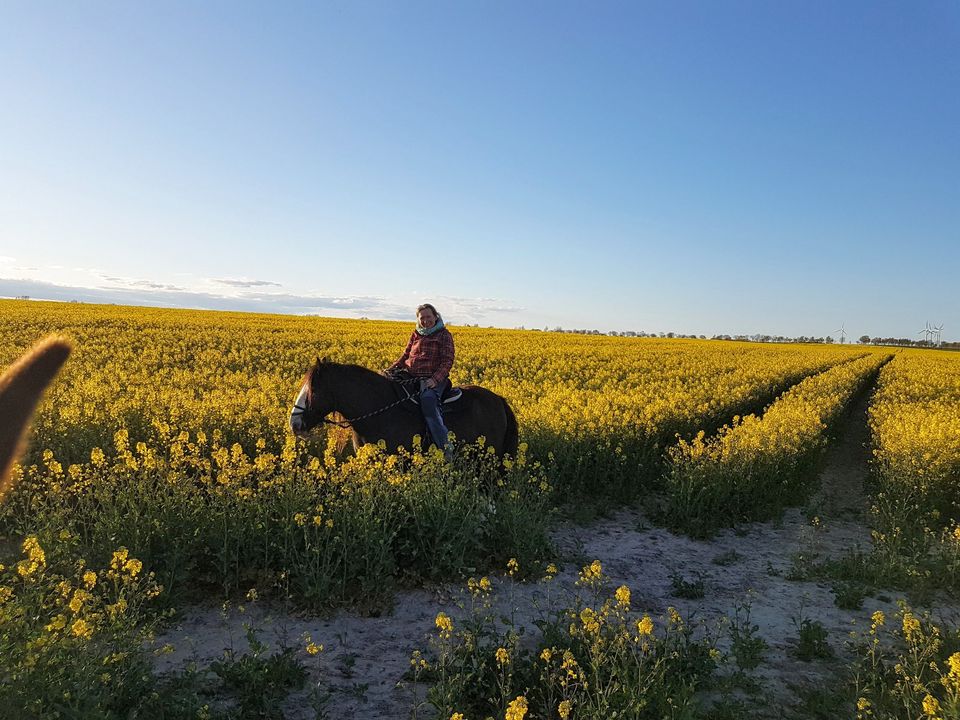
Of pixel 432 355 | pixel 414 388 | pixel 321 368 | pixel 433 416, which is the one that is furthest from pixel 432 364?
pixel 321 368

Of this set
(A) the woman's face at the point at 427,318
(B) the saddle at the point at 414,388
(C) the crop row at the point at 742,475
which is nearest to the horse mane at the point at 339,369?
(B) the saddle at the point at 414,388

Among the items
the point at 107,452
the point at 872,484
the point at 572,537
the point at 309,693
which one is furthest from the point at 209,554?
the point at 872,484

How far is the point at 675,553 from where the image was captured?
326 inches

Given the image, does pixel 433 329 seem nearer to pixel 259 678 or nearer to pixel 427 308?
pixel 427 308

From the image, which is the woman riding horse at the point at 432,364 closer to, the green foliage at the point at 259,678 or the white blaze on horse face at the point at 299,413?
the white blaze on horse face at the point at 299,413

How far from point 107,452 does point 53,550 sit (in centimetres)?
375

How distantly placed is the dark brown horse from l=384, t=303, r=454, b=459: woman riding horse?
0.22 m

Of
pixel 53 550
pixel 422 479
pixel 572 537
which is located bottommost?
pixel 572 537

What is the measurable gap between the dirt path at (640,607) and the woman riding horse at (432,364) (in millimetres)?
2421

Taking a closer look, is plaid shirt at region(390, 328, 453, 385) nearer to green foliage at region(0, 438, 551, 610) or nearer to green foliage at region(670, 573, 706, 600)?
green foliage at region(0, 438, 551, 610)

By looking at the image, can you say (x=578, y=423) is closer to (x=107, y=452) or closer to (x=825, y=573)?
(x=825, y=573)

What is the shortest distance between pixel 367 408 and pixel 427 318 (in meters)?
1.59

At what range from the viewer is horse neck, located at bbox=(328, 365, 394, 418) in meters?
7.90

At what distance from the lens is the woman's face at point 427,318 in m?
8.66
